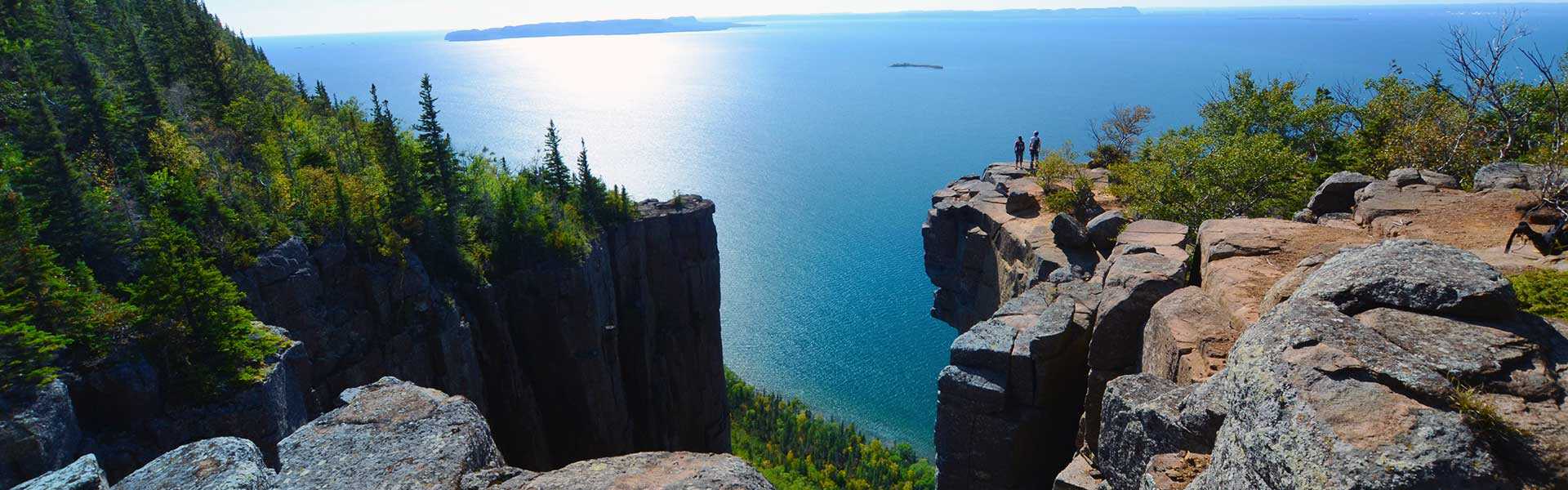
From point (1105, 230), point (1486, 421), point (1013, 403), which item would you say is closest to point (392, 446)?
point (1013, 403)

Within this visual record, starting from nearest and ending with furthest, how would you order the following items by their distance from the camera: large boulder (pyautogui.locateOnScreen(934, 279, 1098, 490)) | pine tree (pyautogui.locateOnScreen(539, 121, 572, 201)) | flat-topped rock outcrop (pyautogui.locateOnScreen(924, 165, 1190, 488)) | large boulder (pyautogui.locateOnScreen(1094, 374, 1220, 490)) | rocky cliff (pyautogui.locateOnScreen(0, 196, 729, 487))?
large boulder (pyautogui.locateOnScreen(1094, 374, 1220, 490)) → flat-topped rock outcrop (pyautogui.locateOnScreen(924, 165, 1190, 488)) → large boulder (pyautogui.locateOnScreen(934, 279, 1098, 490)) → rocky cliff (pyautogui.locateOnScreen(0, 196, 729, 487)) → pine tree (pyautogui.locateOnScreen(539, 121, 572, 201))

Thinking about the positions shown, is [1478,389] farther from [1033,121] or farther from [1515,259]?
[1033,121]

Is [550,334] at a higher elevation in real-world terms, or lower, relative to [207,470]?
lower

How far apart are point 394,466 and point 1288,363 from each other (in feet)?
39.0

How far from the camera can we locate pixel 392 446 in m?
10.9

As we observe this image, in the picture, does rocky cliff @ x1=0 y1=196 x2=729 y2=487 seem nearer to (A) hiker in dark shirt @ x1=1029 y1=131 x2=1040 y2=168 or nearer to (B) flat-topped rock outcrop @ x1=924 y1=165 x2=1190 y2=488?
(B) flat-topped rock outcrop @ x1=924 y1=165 x2=1190 y2=488

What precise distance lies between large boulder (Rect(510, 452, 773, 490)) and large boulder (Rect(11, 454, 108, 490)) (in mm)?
4854

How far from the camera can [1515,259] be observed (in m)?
15.3

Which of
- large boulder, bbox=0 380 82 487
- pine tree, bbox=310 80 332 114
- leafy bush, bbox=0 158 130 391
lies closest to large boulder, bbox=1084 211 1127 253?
large boulder, bbox=0 380 82 487

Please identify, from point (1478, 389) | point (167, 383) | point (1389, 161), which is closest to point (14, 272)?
point (167, 383)

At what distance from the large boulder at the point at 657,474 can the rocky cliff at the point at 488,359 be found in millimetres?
2554

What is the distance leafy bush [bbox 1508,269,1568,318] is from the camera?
1197 cm

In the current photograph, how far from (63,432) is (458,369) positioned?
59.1 ft

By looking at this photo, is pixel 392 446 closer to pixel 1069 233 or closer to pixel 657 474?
pixel 657 474
